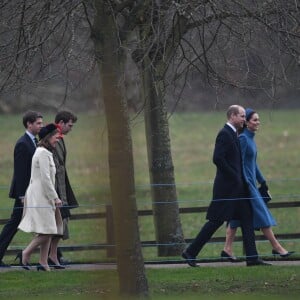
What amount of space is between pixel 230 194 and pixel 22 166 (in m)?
2.67

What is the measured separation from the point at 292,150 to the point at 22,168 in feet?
95.6

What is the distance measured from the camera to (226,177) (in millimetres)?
15156

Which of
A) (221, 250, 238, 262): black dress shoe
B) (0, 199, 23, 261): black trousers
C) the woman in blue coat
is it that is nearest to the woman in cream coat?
(0, 199, 23, 261): black trousers

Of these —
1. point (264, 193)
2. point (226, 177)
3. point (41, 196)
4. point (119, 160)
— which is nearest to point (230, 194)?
point (226, 177)

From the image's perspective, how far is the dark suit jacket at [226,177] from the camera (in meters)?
15.0

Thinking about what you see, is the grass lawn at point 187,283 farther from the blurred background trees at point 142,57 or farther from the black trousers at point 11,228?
the blurred background trees at point 142,57

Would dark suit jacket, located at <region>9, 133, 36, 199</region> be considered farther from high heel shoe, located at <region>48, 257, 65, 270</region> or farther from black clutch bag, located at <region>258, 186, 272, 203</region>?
black clutch bag, located at <region>258, 186, 272, 203</region>

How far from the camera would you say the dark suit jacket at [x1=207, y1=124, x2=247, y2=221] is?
15.0 metres

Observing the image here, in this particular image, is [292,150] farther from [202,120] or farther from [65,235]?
[65,235]

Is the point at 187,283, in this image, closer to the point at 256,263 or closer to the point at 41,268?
the point at 256,263

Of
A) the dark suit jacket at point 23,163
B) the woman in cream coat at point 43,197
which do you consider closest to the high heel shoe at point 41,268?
the woman in cream coat at point 43,197

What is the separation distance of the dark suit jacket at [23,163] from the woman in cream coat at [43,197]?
1.50 feet

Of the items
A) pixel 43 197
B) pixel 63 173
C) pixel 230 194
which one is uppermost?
pixel 63 173

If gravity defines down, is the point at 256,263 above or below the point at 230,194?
below
